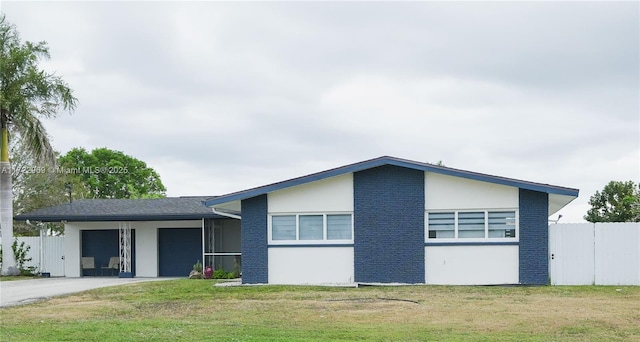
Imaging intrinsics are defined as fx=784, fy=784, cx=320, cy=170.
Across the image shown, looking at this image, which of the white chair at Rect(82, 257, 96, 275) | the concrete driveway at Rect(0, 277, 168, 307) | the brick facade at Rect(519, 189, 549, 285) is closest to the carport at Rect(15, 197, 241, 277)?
the white chair at Rect(82, 257, 96, 275)

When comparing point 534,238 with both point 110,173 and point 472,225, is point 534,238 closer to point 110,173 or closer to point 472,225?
point 472,225

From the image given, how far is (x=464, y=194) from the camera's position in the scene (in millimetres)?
21266

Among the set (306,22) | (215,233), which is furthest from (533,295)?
(215,233)

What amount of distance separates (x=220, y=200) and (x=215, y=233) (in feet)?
20.9

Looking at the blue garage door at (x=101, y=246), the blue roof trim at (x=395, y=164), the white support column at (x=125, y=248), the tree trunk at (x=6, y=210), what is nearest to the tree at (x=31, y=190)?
the tree trunk at (x=6, y=210)

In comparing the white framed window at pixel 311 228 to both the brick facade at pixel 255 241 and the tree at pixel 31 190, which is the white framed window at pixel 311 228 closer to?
the brick facade at pixel 255 241

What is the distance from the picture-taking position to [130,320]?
47.6 ft

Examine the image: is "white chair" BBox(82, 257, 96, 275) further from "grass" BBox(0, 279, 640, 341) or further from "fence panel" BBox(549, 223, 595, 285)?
"fence panel" BBox(549, 223, 595, 285)

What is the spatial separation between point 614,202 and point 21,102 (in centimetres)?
3683

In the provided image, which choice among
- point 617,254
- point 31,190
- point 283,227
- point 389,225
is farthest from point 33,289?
point 31,190

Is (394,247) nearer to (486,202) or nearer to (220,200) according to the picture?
(486,202)

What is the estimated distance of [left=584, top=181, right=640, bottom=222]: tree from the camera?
47.7 meters

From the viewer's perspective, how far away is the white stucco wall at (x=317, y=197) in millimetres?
21891

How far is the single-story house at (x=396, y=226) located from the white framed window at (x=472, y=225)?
0.03m
